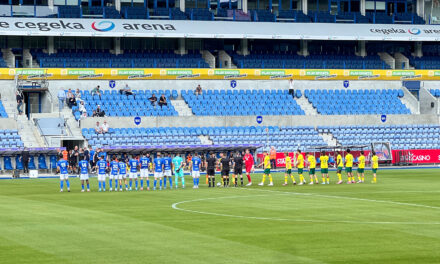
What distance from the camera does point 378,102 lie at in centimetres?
7550

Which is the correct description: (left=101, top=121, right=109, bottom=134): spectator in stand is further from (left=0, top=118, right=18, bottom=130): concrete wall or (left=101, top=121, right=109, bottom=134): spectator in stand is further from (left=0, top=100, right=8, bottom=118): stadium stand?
(left=0, top=100, right=8, bottom=118): stadium stand

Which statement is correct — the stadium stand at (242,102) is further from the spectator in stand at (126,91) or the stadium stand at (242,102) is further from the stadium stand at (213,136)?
the spectator in stand at (126,91)

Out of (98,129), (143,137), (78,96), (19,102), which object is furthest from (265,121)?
(19,102)

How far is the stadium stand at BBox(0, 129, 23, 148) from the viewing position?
57375 mm

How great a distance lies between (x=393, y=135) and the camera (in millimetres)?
69188

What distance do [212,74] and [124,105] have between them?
9.84m

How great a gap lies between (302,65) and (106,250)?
59949mm

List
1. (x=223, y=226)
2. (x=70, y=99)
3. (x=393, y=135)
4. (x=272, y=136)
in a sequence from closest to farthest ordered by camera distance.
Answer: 1. (x=223, y=226)
2. (x=70, y=99)
3. (x=272, y=136)
4. (x=393, y=135)

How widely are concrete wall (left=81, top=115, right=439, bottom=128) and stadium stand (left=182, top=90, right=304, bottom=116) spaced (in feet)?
5.79

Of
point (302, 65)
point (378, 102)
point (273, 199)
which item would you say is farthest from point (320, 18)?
point (273, 199)

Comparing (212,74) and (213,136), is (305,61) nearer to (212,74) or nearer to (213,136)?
(212,74)

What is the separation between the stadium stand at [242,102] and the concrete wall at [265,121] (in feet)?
5.79

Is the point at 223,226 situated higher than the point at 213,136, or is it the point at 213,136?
the point at 213,136

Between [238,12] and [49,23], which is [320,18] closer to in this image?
[238,12]
